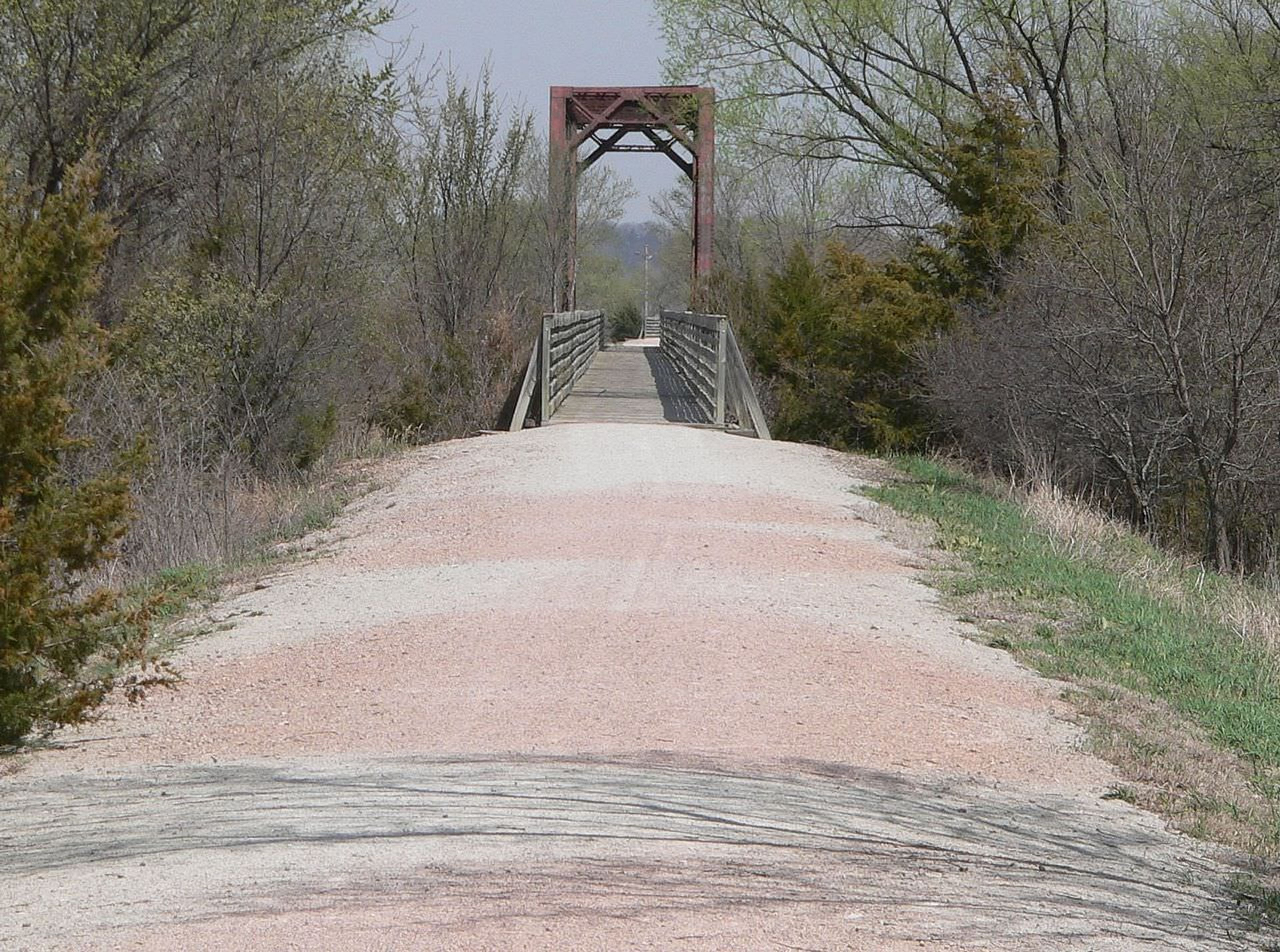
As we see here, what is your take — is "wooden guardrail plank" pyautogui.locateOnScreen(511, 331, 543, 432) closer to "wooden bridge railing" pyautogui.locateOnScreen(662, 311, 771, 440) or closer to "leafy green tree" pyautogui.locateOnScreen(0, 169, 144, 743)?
"wooden bridge railing" pyautogui.locateOnScreen(662, 311, 771, 440)

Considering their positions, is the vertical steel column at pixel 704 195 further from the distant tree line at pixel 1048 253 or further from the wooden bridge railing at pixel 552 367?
the wooden bridge railing at pixel 552 367

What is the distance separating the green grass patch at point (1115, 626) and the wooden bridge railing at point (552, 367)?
7.09m

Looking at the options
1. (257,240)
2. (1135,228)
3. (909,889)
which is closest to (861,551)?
(1135,228)

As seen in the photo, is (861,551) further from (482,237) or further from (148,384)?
(482,237)

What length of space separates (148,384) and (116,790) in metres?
11.3

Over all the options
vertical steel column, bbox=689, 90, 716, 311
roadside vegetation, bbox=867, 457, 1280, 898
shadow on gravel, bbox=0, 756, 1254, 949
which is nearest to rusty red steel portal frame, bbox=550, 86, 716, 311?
vertical steel column, bbox=689, 90, 716, 311

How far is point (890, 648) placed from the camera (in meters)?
9.00

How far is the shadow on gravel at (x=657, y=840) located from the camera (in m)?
4.70

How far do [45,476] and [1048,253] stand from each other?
13.2m

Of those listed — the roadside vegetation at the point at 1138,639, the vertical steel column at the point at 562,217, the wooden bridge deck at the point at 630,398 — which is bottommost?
the roadside vegetation at the point at 1138,639

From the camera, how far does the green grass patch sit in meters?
8.39

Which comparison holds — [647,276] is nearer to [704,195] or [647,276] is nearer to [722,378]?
[704,195]

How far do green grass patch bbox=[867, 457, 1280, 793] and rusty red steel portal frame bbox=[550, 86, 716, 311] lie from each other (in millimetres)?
15106

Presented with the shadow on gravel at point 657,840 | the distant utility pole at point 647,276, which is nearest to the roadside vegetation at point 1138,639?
the shadow on gravel at point 657,840
